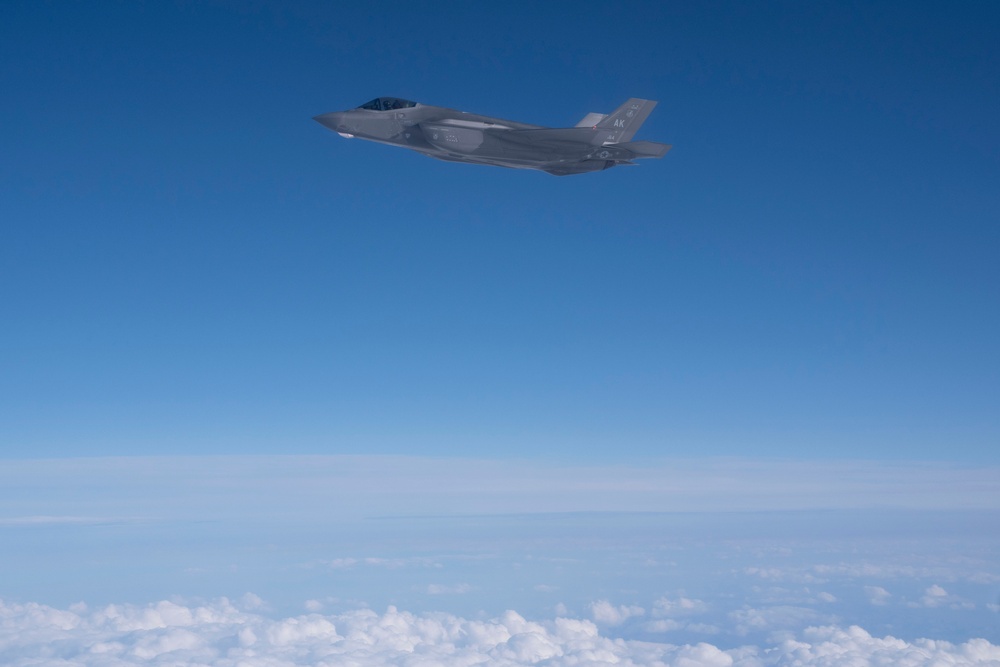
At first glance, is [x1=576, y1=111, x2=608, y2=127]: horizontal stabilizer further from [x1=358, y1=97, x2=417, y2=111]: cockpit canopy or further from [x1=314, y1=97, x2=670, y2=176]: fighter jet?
[x1=358, y1=97, x2=417, y2=111]: cockpit canopy

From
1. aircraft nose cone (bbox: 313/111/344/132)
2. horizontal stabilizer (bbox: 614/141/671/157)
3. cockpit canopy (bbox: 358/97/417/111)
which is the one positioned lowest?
horizontal stabilizer (bbox: 614/141/671/157)

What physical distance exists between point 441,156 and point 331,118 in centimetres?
637

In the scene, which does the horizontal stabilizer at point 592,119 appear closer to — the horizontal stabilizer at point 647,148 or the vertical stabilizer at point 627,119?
the vertical stabilizer at point 627,119

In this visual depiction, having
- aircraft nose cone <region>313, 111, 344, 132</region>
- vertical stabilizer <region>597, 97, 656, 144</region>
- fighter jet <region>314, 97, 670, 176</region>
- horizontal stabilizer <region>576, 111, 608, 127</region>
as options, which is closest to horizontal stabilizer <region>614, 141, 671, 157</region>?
fighter jet <region>314, 97, 670, 176</region>

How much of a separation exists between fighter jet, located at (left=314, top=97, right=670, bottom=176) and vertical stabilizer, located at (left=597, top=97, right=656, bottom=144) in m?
0.09

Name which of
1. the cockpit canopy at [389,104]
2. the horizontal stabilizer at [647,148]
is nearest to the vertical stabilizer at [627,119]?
the horizontal stabilizer at [647,148]

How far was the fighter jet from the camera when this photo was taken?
1496 inches

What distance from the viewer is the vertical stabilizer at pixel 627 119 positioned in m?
40.6

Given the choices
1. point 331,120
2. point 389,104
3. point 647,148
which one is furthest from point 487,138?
point 331,120

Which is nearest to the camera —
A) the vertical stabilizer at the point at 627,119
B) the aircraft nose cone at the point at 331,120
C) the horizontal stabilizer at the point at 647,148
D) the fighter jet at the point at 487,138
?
the horizontal stabilizer at the point at 647,148

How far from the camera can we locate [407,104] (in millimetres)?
40375

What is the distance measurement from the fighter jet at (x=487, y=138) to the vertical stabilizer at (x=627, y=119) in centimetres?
9

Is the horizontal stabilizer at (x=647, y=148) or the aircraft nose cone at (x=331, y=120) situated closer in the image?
the horizontal stabilizer at (x=647, y=148)

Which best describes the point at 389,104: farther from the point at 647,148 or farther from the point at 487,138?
the point at 647,148
